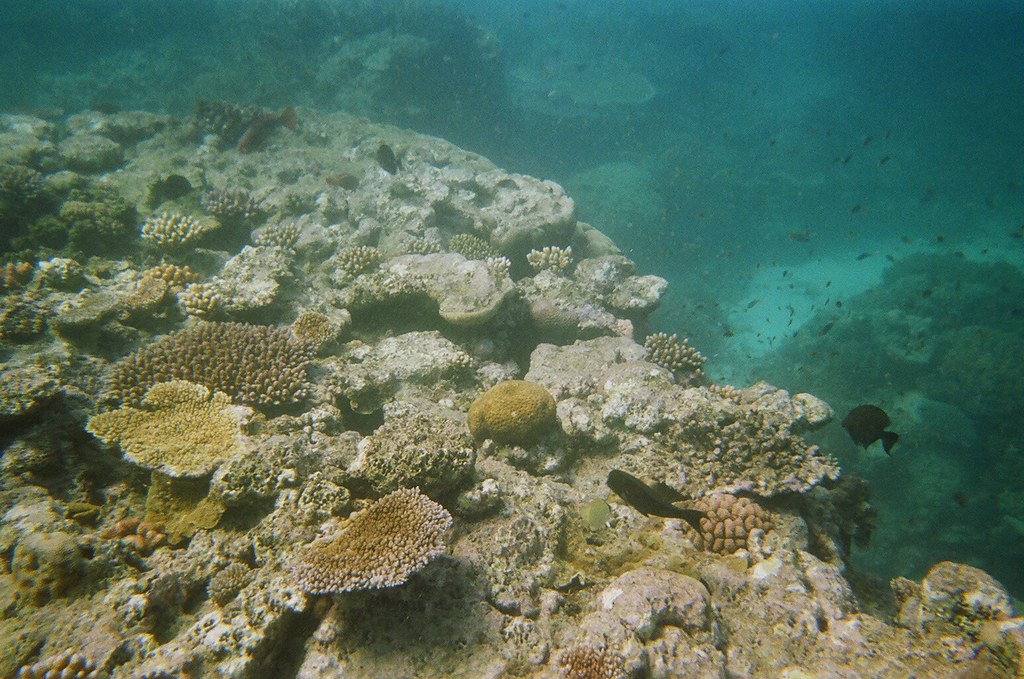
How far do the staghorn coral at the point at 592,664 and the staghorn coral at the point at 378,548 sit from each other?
3.69ft

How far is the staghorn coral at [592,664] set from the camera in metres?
2.88

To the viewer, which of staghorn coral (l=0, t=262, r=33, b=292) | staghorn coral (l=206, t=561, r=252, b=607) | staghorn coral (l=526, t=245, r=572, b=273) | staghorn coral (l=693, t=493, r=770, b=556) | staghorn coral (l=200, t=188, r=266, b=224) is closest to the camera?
staghorn coral (l=206, t=561, r=252, b=607)

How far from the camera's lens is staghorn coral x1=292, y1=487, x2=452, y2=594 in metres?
3.01

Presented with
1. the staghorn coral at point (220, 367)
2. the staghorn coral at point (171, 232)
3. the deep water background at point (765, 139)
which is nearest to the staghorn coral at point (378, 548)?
the staghorn coral at point (220, 367)

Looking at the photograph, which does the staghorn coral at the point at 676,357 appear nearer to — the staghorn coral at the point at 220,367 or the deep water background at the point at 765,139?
the staghorn coral at the point at 220,367

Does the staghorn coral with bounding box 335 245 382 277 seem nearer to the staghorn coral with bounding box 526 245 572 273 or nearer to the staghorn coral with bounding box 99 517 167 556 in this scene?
the staghorn coral with bounding box 526 245 572 273

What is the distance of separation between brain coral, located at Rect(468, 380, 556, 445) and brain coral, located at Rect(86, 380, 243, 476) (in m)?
2.57

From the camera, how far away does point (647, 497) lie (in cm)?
457

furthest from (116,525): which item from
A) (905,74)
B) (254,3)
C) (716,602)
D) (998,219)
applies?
(905,74)

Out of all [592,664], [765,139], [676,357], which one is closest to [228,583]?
[592,664]

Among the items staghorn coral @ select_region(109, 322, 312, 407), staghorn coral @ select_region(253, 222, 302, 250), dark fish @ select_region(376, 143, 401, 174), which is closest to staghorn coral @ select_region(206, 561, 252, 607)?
staghorn coral @ select_region(109, 322, 312, 407)

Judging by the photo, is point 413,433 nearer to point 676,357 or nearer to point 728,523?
point 728,523

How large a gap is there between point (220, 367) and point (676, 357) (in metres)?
7.07

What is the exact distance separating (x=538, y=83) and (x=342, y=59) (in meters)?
15.0
